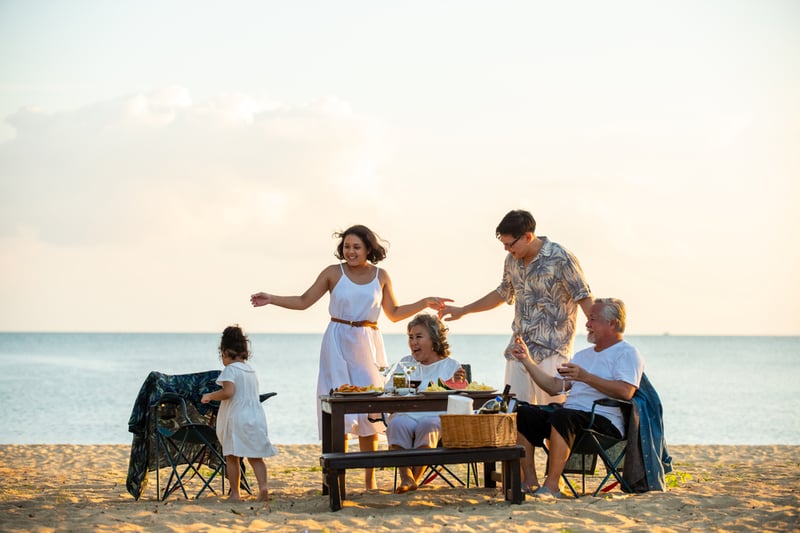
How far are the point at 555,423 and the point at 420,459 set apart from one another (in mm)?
869

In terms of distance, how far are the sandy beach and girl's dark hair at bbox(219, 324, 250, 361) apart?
87cm

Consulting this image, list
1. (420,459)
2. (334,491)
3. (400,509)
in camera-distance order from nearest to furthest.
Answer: (420,459), (334,491), (400,509)

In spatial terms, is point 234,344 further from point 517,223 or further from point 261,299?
point 517,223

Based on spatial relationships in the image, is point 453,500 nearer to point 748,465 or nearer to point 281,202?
point 748,465

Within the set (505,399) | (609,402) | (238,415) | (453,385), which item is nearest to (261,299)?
(238,415)

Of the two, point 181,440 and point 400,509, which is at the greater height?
point 181,440

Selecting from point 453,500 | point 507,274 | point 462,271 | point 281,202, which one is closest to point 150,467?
point 453,500

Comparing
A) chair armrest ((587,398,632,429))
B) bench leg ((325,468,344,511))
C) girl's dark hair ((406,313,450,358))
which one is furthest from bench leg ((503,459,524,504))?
girl's dark hair ((406,313,450,358))

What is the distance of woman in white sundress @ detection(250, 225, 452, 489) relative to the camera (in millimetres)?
6367

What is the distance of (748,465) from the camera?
28.9 ft

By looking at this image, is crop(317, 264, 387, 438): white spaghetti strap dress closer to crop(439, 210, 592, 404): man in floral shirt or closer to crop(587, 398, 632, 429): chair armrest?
crop(439, 210, 592, 404): man in floral shirt

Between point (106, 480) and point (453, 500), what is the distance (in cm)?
314

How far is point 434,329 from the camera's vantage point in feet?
20.1

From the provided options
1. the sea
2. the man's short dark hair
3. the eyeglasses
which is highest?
the man's short dark hair
